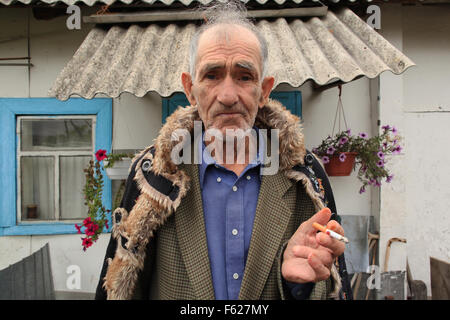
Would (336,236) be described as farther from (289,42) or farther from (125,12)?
(125,12)

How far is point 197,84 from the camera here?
1.44 meters

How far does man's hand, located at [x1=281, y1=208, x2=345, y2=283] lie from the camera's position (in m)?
1.10

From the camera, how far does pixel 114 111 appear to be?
3.53 m

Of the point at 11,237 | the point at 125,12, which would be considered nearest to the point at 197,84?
the point at 125,12

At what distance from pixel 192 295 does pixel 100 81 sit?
192 centimetres

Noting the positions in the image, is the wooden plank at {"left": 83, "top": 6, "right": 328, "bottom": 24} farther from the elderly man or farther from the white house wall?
the elderly man

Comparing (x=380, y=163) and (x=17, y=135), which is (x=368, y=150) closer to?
(x=380, y=163)

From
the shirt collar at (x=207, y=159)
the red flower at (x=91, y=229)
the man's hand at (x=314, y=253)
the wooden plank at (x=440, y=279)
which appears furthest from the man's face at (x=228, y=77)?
the wooden plank at (x=440, y=279)

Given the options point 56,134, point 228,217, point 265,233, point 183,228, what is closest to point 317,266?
point 265,233

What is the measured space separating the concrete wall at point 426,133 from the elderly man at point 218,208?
291 centimetres

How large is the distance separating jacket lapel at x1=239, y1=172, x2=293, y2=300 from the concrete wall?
9.82 feet

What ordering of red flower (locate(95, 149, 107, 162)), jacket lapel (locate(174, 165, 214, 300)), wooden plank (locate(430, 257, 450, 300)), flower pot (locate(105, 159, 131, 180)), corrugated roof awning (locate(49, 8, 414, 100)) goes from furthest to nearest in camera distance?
wooden plank (locate(430, 257, 450, 300))
flower pot (locate(105, 159, 131, 180))
red flower (locate(95, 149, 107, 162))
corrugated roof awning (locate(49, 8, 414, 100))
jacket lapel (locate(174, 165, 214, 300))

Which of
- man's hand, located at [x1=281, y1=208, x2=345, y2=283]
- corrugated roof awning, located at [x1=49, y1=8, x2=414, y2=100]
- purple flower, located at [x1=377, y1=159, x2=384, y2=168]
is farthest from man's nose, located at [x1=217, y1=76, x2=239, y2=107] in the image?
purple flower, located at [x1=377, y1=159, x2=384, y2=168]

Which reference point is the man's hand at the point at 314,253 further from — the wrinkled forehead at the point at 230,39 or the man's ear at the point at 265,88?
the wrinkled forehead at the point at 230,39
